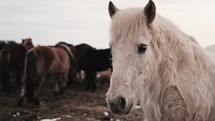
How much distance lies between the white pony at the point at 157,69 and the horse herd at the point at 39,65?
24.2 feet

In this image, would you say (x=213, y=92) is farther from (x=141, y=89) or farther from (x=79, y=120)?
(x=79, y=120)

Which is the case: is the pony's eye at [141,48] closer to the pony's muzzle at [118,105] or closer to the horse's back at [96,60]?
the pony's muzzle at [118,105]

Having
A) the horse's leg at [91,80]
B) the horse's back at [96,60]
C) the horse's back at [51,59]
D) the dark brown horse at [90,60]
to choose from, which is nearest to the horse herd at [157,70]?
the horse's back at [51,59]

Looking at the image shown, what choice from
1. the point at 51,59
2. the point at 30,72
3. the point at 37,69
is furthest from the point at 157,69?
the point at 51,59

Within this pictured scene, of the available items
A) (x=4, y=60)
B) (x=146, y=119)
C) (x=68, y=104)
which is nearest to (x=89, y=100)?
(x=68, y=104)

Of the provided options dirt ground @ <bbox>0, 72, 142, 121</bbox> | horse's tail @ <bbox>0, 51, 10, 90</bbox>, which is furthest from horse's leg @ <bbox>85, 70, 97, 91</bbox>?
horse's tail @ <bbox>0, 51, 10, 90</bbox>

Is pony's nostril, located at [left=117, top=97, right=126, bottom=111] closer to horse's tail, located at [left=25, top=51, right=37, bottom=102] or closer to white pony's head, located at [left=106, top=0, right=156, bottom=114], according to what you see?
white pony's head, located at [left=106, top=0, right=156, bottom=114]

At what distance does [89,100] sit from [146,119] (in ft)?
26.4

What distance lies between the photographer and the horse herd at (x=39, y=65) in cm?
1127

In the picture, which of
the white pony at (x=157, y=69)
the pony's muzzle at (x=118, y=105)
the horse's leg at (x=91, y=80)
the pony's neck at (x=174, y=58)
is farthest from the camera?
the horse's leg at (x=91, y=80)

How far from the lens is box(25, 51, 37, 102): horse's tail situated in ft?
36.6

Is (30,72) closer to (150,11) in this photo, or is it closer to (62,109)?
(62,109)

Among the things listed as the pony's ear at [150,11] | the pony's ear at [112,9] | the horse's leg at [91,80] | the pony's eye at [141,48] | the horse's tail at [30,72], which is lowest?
the horse's leg at [91,80]

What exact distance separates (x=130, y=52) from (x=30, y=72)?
825cm
